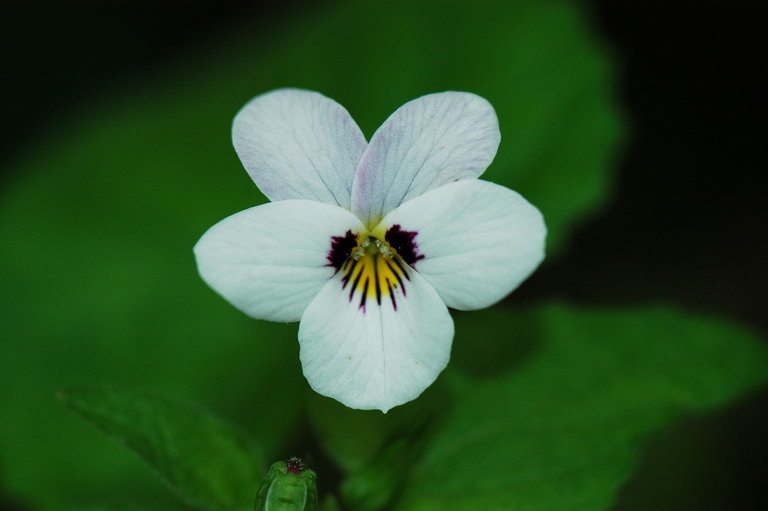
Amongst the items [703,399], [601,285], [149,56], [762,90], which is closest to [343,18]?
[149,56]

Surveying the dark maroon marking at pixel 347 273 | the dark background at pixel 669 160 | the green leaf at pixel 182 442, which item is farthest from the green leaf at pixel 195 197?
the dark maroon marking at pixel 347 273

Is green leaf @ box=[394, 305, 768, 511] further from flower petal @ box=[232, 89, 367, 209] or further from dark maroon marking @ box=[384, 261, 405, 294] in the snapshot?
flower petal @ box=[232, 89, 367, 209]

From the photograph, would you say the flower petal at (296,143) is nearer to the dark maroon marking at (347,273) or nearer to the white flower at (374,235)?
the white flower at (374,235)

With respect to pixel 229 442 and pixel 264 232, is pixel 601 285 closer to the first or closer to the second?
pixel 229 442

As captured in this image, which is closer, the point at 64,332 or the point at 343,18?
the point at 64,332

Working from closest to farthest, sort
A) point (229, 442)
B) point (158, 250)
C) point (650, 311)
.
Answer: point (229, 442) < point (650, 311) < point (158, 250)

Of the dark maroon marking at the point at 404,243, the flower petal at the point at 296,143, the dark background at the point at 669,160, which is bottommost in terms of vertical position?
the dark background at the point at 669,160
